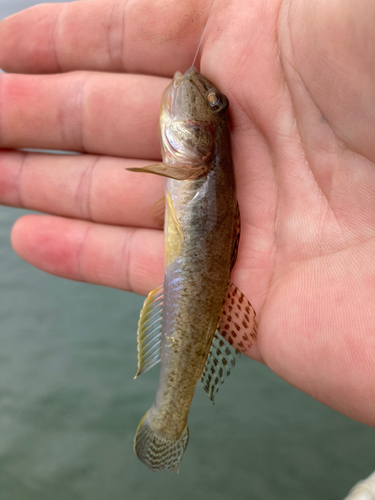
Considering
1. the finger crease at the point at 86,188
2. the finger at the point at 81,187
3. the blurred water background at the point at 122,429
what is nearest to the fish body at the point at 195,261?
the finger at the point at 81,187

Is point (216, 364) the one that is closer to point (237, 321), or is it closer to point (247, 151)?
point (237, 321)

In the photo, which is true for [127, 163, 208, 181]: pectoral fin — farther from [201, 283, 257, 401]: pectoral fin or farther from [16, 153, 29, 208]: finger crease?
[16, 153, 29, 208]: finger crease

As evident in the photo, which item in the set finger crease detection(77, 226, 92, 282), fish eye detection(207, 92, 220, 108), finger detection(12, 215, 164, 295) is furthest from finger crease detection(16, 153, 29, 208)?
fish eye detection(207, 92, 220, 108)

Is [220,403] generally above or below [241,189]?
below

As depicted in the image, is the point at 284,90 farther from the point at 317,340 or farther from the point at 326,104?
the point at 317,340

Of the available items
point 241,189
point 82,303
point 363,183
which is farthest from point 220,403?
point 363,183

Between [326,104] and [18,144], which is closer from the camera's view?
[326,104]

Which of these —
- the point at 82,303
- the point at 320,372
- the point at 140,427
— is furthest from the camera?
the point at 82,303
